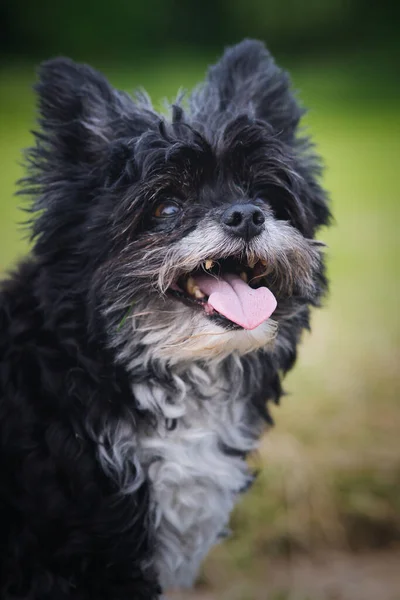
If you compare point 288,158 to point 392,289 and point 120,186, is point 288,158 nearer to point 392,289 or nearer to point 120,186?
point 120,186

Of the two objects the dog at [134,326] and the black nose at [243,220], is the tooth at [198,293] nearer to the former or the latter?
the dog at [134,326]

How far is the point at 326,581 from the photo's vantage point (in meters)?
3.64

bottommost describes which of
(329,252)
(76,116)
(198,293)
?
(329,252)

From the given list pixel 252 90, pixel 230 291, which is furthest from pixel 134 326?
pixel 252 90

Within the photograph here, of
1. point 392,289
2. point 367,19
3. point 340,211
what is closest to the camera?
point 392,289

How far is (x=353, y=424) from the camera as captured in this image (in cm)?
441

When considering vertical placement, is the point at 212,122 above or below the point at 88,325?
above

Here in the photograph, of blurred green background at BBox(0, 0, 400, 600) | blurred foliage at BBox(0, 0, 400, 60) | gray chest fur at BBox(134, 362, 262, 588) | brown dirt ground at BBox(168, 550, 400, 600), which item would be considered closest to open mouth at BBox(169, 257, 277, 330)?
gray chest fur at BBox(134, 362, 262, 588)

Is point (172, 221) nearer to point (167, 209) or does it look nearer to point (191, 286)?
point (167, 209)

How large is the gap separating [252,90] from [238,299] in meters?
0.85

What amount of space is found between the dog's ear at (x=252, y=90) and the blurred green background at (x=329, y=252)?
0.25 m

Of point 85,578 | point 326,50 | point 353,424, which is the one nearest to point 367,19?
point 326,50

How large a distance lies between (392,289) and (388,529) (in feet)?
10.8

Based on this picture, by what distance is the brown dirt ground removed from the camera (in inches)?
140
